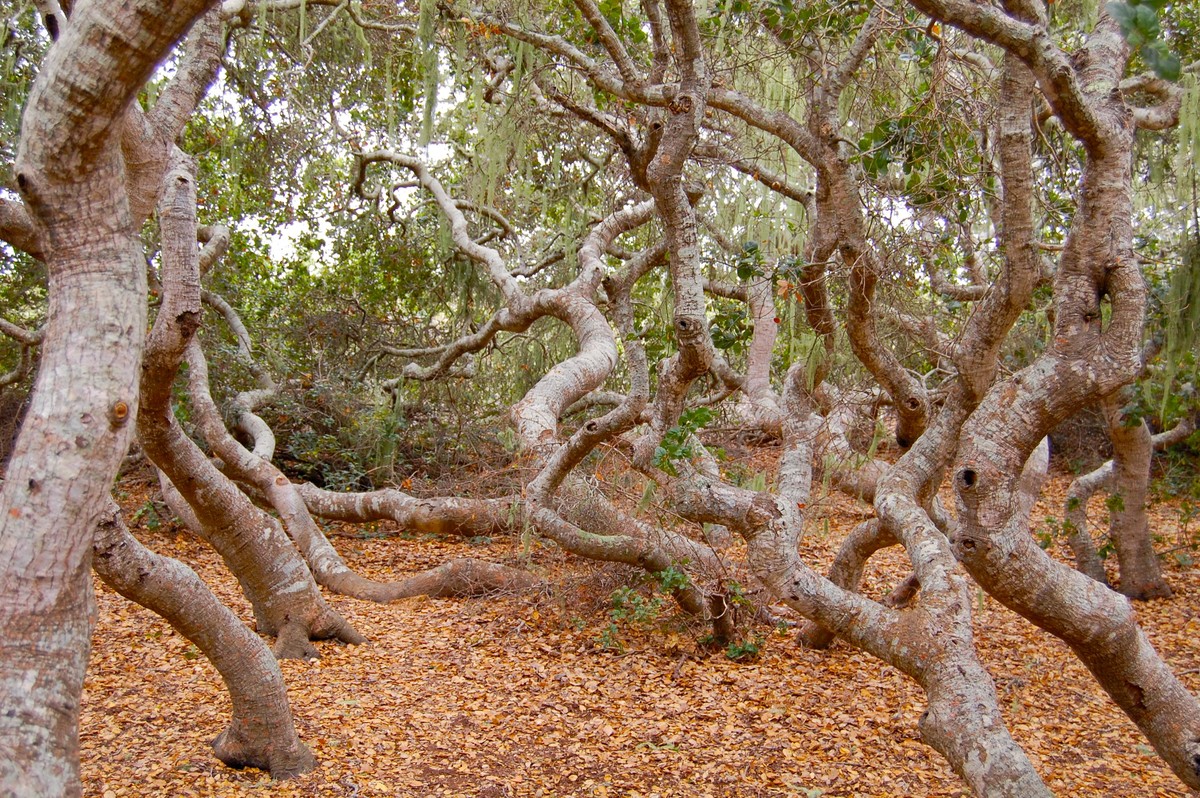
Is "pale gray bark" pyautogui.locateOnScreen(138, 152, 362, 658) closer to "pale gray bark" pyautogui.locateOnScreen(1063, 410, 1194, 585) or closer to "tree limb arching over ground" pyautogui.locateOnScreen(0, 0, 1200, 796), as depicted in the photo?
"tree limb arching over ground" pyautogui.locateOnScreen(0, 0, 1200, 796)

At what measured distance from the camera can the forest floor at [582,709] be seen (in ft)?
10.5

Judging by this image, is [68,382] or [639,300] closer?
[68,382]

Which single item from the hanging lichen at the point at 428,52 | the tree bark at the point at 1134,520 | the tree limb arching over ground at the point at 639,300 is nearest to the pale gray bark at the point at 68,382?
the tree limb arching over ground at the point at 639,300

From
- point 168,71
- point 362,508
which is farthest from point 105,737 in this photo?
point 168,71

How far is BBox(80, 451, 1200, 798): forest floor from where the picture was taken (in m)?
3.21

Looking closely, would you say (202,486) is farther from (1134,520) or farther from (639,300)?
(1134,520)

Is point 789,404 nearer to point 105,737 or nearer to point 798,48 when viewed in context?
point 798,48

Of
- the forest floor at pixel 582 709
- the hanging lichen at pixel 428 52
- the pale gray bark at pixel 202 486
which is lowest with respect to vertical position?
the forest floor at pixel 582 709

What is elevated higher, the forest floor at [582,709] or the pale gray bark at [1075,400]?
the pale gray bark at [1075,400]

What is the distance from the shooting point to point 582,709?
12.9 ft

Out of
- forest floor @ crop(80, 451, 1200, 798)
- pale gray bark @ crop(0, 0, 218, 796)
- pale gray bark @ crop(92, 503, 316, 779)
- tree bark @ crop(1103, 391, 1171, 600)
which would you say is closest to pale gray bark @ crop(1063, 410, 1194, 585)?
tree bark @ crop(1103, 391, 1171, 600)

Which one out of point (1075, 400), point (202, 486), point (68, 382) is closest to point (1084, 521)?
point (1075, 400)

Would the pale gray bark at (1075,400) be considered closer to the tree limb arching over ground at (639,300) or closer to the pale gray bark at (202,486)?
the tree limb arching over ground at (639,300)

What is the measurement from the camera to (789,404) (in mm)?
4570
